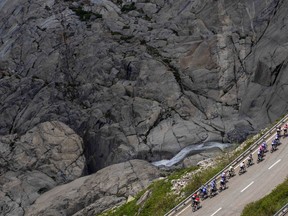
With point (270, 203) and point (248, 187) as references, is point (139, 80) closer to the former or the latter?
point (248, 187)

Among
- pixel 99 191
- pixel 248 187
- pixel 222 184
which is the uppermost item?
pixel 99 191

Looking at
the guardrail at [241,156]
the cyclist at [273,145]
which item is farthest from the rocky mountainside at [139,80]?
the cyclist at [273,145]

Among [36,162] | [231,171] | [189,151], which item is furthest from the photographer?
[36,162]

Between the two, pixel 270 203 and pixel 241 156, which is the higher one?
pixel 241 156

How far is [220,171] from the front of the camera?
173 feet

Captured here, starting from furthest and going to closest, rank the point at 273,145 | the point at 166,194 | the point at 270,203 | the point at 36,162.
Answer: the point at 36,162 → the point at 166,194 → the point at 273,145 → the point at 270,203

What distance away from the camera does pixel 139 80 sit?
87.1 metres

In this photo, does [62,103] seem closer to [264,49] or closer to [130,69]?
[130,69]

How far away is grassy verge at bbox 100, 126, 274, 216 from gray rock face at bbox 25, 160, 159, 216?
7591mm

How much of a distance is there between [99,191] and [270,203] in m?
31.9

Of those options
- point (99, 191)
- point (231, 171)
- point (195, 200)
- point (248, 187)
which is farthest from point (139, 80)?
point (248, 187)

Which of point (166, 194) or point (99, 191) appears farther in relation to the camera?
point (99, 191)

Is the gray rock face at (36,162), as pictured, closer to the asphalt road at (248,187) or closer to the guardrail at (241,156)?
the guardrail at (241,156)

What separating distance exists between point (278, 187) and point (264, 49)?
42650 mm
